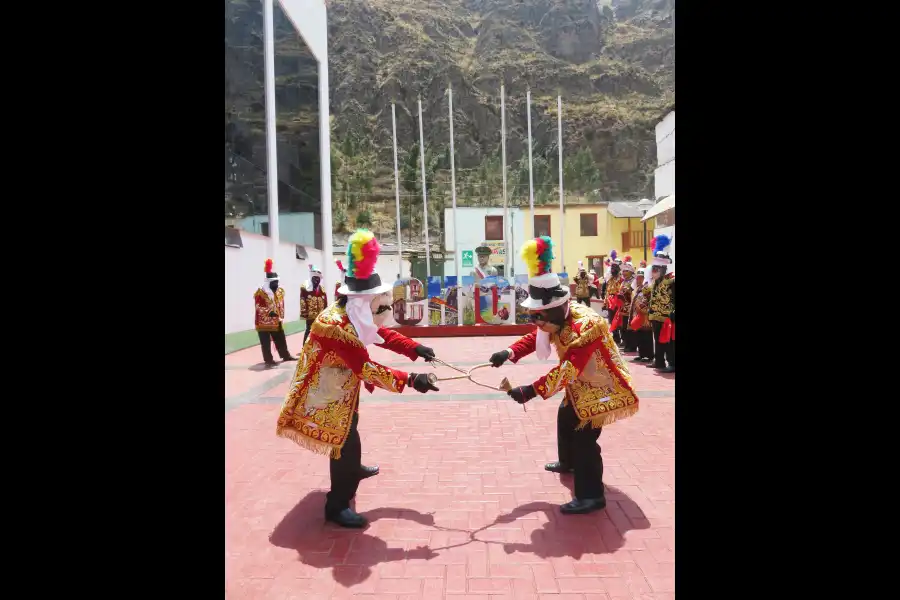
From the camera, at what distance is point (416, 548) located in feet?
10.8

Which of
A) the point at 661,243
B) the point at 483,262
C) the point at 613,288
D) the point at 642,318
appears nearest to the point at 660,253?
the point at 661,243

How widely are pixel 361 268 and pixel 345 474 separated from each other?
1.39 m

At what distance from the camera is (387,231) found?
5856cm

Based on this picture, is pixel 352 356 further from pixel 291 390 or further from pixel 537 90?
pixel 537 90

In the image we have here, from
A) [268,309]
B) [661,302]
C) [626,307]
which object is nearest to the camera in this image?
[661,302]

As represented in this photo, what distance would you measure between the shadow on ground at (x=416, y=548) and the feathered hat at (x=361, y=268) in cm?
158

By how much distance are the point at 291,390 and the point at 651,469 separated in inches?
119

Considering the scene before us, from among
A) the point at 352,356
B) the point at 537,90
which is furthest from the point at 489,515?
the point at 537,90

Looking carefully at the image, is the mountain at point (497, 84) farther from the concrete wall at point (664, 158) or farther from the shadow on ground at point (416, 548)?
the shadow on ground at point (416, 548)

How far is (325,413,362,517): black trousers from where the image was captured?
358cm

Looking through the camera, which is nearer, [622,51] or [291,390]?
[291,390]

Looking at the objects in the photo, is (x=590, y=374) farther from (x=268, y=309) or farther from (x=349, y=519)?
(x=268, y=309)

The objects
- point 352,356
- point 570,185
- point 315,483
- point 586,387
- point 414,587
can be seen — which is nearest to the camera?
point 414,587

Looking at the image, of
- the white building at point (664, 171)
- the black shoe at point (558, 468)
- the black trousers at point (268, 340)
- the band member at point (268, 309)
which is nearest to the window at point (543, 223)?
the white building at point (664, 171)
